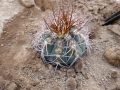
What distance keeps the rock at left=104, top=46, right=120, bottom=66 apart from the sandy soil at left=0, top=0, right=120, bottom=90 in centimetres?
4

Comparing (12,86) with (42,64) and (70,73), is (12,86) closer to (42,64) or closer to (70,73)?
(42,64)

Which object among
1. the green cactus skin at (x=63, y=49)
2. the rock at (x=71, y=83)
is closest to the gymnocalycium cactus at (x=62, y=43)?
the green cactus skin at (x=63, y=49)

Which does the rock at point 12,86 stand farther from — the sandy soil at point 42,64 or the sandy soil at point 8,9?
the sandy soil at point 8,9

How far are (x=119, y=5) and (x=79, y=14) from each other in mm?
436

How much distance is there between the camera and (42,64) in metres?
2.02

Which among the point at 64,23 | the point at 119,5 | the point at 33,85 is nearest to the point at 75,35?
the point at 64,23

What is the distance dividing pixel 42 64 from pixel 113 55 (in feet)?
1.90

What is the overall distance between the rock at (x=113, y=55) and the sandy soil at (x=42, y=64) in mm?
41

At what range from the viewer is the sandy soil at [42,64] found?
1.90m

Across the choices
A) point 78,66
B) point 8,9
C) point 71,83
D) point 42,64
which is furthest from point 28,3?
point 71,83

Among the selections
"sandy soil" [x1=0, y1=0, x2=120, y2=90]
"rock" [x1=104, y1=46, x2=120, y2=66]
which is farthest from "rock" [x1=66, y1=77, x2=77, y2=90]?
"rock" [x1=104, y1=46, x2=120, y2=66]

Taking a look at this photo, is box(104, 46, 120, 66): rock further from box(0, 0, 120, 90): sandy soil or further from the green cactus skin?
the green cactus skin

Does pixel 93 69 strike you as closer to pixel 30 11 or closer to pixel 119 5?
pixel 119 5

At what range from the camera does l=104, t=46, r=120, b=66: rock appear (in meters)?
1.99
